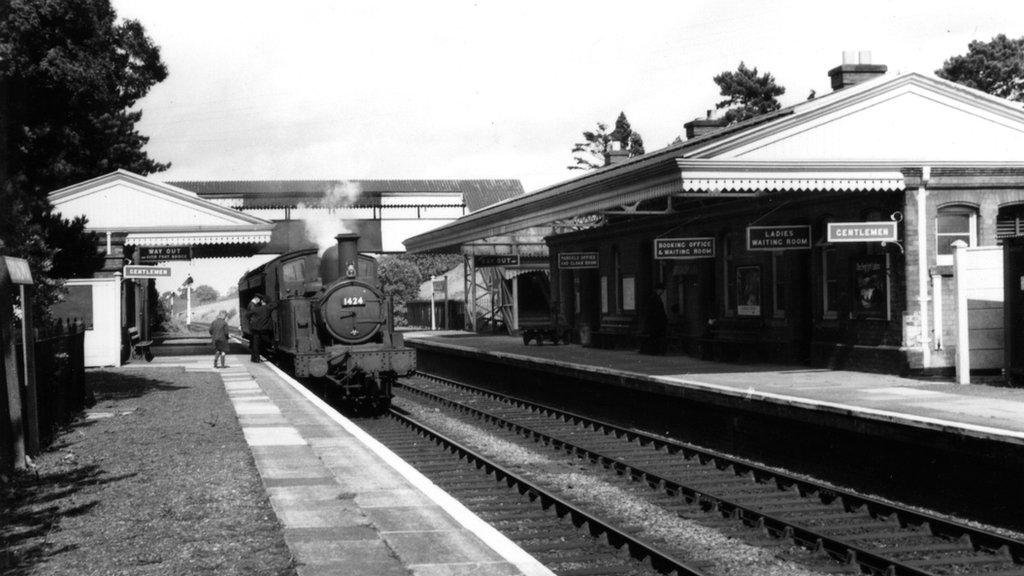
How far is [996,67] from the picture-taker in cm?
4219

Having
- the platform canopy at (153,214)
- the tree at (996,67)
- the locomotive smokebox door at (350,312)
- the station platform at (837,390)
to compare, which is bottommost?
the station platform at (837,390)

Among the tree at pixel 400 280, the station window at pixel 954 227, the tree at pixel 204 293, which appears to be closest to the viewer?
the station window at pixel 954 227

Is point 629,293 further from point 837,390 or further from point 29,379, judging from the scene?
point 29,379

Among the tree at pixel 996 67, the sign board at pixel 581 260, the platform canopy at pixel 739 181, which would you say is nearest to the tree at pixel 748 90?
the tree at pixel 996 67

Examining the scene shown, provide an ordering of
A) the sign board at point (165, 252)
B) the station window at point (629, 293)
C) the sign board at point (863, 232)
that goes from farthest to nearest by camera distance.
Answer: the sign board at point (165, 252) → the station window at point (629, 293) → the sign board at point (863, 232)

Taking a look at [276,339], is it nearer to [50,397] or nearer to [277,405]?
[277,405]

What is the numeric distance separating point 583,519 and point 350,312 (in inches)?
367

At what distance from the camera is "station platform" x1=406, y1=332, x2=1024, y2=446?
37.3 feet

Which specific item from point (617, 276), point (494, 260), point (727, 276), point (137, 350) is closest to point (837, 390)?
point (727, 276)

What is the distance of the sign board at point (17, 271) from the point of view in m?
10.1

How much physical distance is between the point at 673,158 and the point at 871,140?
161 inches

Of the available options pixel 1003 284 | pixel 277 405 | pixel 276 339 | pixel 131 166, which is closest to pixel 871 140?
pixel 1003 284

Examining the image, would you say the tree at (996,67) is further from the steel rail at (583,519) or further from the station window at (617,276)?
the steel rail at (583,519)

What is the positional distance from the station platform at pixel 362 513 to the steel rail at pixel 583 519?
4.91 ft
